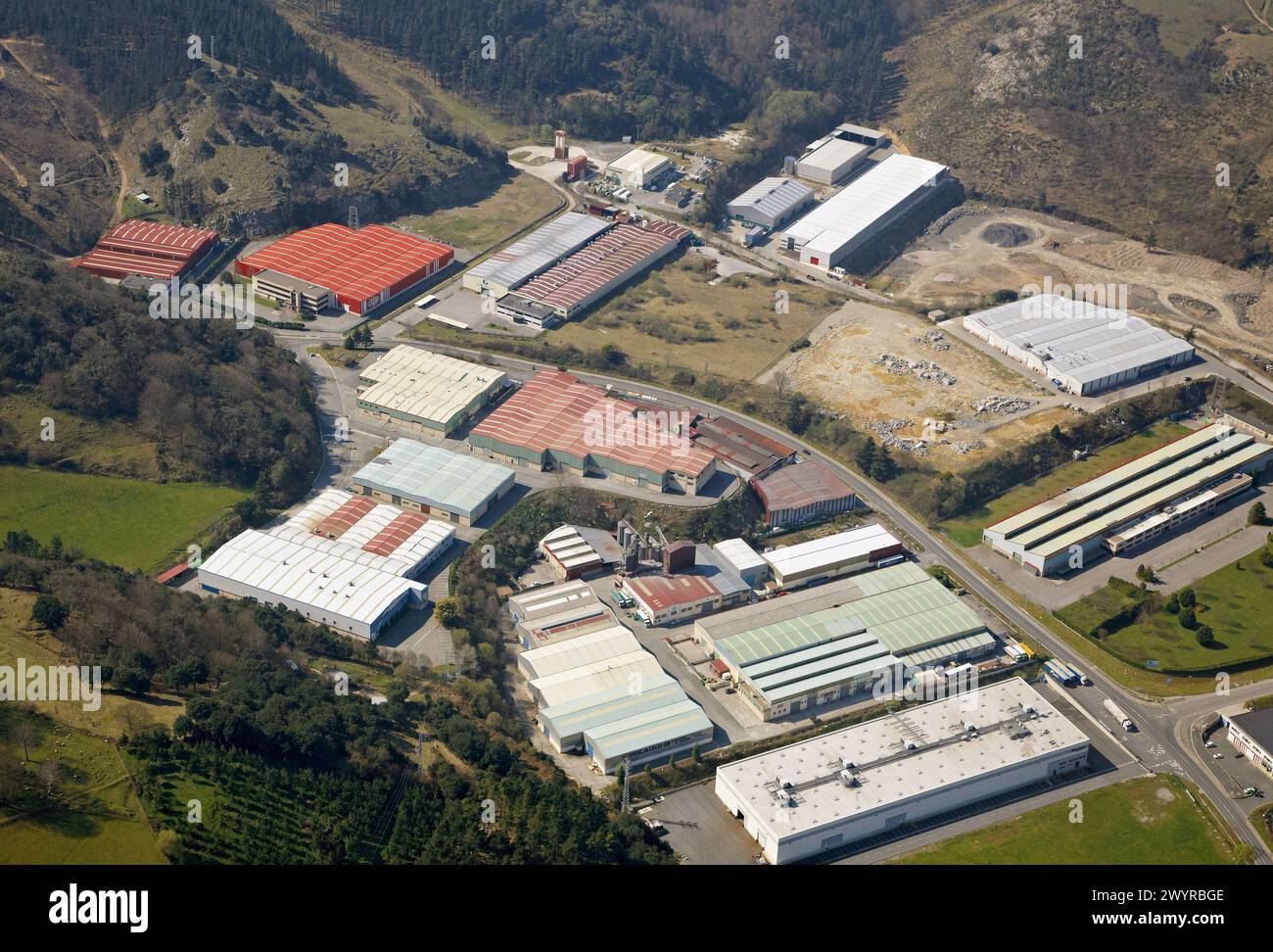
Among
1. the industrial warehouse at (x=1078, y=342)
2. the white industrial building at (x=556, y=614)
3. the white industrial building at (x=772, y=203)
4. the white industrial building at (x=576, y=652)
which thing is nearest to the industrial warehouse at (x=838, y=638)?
the white industrial building at (x=576, y=652)

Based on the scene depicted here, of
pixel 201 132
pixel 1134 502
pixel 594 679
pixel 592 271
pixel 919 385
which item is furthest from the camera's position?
pixel 201 132

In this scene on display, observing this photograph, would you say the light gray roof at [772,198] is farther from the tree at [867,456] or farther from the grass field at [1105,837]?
the grass field at [1105,837]

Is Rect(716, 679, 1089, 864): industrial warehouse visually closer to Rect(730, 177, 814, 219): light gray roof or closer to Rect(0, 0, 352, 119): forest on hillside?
Rect(730, 177, 814, 219): light gray roof

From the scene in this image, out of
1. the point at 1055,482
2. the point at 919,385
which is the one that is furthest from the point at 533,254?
the point at 1055,482

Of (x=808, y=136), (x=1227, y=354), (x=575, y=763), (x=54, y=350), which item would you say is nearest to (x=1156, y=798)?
(x=575, y=763)

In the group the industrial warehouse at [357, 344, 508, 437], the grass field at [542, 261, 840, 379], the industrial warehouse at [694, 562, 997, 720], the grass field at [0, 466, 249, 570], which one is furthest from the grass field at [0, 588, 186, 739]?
the grass field at [542, 261, 840, 379]

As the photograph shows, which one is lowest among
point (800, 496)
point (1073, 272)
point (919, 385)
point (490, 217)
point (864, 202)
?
point (800, 496)

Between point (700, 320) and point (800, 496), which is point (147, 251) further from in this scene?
point (800, 496)
